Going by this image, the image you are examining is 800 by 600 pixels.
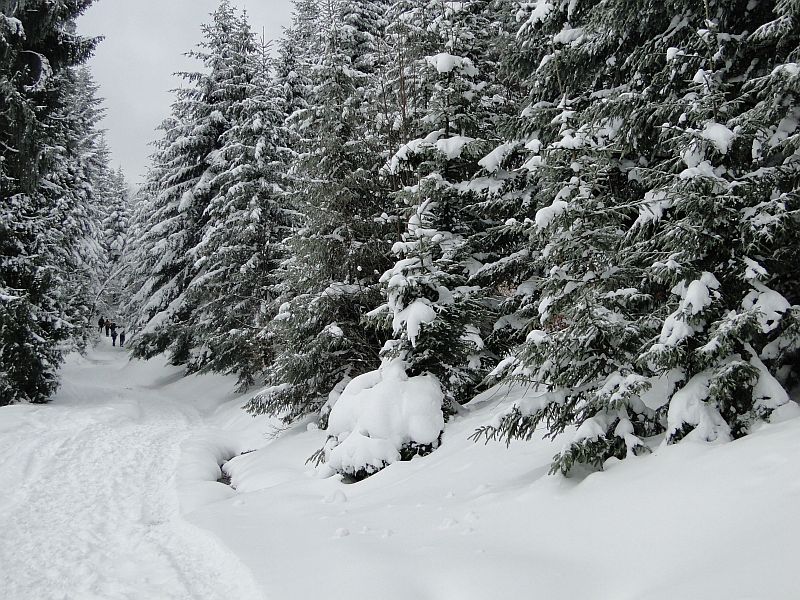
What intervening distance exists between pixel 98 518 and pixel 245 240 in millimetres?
11942

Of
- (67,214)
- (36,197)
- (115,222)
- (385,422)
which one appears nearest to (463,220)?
(385,422)

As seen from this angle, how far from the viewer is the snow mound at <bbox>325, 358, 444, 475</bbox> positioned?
27.1ft

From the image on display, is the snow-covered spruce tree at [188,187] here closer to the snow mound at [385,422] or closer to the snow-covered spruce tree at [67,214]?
the snow-covered spruce tree at [67,214]

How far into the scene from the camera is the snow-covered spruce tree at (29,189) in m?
12.3

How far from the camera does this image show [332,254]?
1182 cm

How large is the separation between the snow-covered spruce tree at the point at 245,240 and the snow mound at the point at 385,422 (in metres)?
8.38

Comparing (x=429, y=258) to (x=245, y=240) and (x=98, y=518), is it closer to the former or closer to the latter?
(x=98, y=518)

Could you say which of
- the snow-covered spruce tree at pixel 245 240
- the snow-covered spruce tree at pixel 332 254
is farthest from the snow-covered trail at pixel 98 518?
the snow-covered spruce tree at pixel 245 240

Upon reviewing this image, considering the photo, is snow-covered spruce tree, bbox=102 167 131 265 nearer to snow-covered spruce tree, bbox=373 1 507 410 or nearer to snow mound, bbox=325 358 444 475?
snow-covered spruce tree, bbox=373 1 507 410

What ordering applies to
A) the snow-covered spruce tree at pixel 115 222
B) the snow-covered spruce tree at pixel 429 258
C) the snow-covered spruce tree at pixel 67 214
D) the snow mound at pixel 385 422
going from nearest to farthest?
the snow mound at pixel 385 422
the snow-covered spruce tree at pixel 429 258
the snow-covered spruce tree at pixel 67 214
the snow-covered spruce tree at pixel 115 222

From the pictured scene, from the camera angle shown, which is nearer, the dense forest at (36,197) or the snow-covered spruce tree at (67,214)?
the dense forest at (36,197)

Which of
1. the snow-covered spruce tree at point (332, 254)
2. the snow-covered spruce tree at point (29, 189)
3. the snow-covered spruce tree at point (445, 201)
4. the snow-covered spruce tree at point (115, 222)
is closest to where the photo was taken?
the snow-covered spruce tree at point (445, 201)

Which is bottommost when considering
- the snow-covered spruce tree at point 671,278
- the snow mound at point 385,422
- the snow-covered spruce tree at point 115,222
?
the snow mound at point 385,422

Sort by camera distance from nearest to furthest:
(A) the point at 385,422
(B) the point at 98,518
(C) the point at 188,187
→ (B) the point at 98,518, (A) the point at 385,422, (C) the point at 188,187
